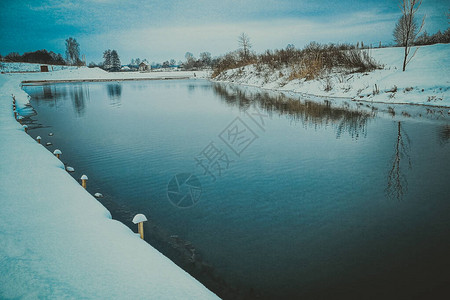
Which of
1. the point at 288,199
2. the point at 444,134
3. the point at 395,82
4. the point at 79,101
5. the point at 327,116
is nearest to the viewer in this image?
the point at 288,199

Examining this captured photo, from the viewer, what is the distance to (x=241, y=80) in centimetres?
5612

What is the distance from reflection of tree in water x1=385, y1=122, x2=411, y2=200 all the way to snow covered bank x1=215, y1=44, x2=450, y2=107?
1111 cm

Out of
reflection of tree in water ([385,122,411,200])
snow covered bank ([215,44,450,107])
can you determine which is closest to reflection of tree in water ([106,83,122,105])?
snow covered bank ([215,44,450,107])

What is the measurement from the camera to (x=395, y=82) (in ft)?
77.6

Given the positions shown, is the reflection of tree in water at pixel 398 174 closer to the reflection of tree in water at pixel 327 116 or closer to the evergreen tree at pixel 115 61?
the reflection of tree in water at pixel 327 116

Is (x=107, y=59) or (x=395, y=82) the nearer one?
(x=395, y=82)

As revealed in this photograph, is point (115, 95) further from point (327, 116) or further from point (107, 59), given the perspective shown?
point (107, 59)

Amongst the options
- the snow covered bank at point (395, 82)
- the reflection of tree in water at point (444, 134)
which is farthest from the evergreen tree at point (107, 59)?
the reflection of tree in water at point (444, 134)

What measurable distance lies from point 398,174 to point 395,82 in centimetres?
1879

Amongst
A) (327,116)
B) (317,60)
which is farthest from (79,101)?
(317,60)

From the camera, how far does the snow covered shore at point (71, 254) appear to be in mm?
3428

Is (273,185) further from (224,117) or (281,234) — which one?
(224,117)

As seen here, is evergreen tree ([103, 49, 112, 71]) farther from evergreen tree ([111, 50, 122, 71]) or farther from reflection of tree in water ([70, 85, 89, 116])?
reflection of tree in water ([70, 85, 89, 116])

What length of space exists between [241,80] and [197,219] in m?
52.2
